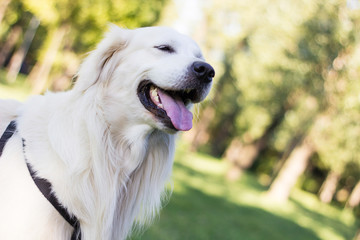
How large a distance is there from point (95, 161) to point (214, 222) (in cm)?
615

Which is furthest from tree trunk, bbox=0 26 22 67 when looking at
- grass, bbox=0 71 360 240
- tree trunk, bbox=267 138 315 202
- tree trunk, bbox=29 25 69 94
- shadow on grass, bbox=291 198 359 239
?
shadow on grass, bbox=291 198 359 239

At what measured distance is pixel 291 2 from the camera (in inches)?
542

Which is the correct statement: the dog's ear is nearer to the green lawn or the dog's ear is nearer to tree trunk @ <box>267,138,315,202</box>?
the green lawn

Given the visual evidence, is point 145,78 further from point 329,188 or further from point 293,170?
point 329,188

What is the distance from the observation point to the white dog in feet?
6.97

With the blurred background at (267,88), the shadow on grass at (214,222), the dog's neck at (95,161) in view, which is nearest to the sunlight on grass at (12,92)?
the blurred background at (267,88)

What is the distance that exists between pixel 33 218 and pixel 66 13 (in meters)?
13.4

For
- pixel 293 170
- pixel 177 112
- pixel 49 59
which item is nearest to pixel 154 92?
pixel 177 112

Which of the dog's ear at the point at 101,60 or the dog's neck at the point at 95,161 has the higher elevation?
the dog's ear at the point at 101,60

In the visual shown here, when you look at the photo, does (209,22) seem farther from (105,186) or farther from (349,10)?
(105,186)

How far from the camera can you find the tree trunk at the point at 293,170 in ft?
48.6

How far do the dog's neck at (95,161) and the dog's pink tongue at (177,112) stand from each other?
0.21 metres

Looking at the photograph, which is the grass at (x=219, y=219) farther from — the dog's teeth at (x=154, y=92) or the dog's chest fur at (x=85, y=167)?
the dog's teeth at (x=154, y=92)

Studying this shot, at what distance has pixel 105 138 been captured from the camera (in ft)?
7.78
